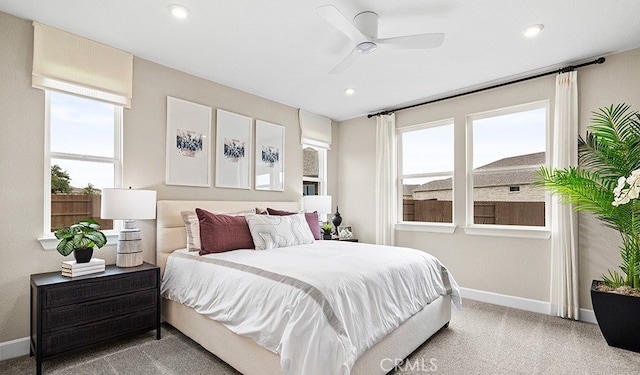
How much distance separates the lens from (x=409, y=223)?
15.1ft

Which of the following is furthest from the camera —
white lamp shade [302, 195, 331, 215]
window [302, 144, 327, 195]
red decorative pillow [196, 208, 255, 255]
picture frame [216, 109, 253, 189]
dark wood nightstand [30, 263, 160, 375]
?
window [302, 144, 327, 195]

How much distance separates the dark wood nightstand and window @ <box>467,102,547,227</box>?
3.75 meters

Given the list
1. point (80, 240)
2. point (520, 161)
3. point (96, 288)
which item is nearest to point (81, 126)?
point (80, 240)

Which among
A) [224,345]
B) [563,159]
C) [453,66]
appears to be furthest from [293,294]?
[563,159]

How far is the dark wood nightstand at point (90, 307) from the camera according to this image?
7.10ft

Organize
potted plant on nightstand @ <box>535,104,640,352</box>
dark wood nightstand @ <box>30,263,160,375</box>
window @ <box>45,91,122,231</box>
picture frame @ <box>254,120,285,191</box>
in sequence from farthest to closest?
picture frame @ <box>254,120,285,191</box>, window @ <box>45,91,122,231</box>, potted plant on nightstand @ <box>535,104,640,352</box>, dark wood nightstand @ <box>30,263,160,375</box>

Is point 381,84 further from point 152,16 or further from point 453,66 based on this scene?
point 152,16

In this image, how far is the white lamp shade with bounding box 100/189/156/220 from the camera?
2545mm

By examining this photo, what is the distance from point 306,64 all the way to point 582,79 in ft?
9.51

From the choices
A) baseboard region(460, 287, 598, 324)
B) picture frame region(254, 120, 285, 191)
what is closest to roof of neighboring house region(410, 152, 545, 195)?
baseboard region(460, 287, 598, 324)

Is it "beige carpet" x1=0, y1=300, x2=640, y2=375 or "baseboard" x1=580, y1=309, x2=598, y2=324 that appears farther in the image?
"baseboard" x1=580, y1=309, x2=598, y2=324

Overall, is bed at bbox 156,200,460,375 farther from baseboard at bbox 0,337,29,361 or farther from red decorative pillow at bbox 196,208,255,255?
baseboard at bbox 0,337,29,361

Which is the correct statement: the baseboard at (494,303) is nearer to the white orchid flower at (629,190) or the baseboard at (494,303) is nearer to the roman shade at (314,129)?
the white orchid flower at (629,190)

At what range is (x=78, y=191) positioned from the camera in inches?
111
